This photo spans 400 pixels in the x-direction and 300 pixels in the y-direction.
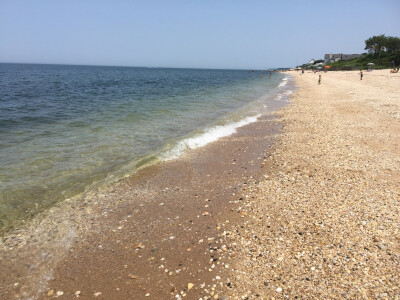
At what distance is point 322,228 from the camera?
5230 mm

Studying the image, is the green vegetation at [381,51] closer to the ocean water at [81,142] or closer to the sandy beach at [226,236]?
the ocean water at [81,142]

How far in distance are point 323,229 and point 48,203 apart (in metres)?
6.77

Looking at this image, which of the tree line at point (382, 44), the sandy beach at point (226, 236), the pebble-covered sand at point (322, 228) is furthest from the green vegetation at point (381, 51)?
the sandy beach at point (226, 236)

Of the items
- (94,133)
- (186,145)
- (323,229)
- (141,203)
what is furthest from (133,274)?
(94,133)

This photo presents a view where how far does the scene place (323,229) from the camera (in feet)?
17.1

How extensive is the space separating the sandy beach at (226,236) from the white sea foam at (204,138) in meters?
1.63

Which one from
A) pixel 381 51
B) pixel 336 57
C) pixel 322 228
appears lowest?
pixel 322 228

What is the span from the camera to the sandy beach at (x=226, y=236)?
4.11 metres

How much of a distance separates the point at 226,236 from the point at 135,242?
1888mm

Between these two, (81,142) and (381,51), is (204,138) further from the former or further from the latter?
(381,51)

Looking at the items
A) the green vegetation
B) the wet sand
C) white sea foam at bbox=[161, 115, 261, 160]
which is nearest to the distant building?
the green vegetation

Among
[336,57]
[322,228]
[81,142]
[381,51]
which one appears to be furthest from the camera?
[336,57]

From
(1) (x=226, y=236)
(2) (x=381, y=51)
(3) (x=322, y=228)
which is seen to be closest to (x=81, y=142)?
(1) (x=226, y=236)

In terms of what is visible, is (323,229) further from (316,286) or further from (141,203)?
(141,203)
